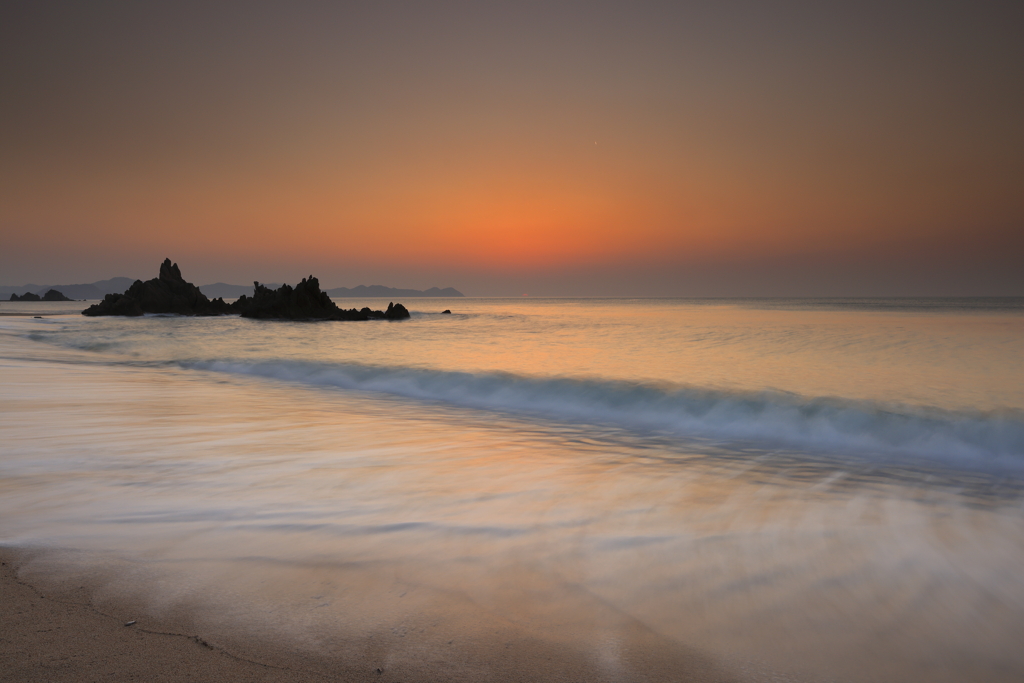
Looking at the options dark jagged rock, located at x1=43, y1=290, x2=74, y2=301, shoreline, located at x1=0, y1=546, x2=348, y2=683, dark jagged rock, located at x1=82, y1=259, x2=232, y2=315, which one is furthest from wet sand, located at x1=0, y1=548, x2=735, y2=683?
dark jagged rock, located at x1=43, y1=290, x2=74, y2=301

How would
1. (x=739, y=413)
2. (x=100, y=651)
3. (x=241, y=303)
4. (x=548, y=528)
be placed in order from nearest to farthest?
(x=100, y=651) → (x=548, y=528) → (x=739, y=413) → (x=241, y=303)

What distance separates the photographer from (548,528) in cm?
335

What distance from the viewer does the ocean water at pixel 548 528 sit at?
84.2 inches

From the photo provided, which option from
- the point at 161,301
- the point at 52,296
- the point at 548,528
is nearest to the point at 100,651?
the point at 548,528

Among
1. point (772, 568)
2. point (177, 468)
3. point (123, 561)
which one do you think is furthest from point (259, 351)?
point (772, 568)

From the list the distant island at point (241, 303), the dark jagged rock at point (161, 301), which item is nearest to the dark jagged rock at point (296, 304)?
the distant island at point (241, 303)

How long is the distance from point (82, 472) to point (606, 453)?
16.3ft

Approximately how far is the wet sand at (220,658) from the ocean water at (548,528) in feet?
0.08

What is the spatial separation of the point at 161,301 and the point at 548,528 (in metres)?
67.9

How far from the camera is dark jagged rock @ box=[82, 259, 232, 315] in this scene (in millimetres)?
55344

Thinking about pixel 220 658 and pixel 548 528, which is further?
pixel 548 528

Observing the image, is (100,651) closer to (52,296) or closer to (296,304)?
(296,304)

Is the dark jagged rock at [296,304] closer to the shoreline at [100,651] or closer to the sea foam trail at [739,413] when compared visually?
the sea foam trail at [739,413]

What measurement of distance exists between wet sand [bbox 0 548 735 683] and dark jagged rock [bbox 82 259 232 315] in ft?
214
